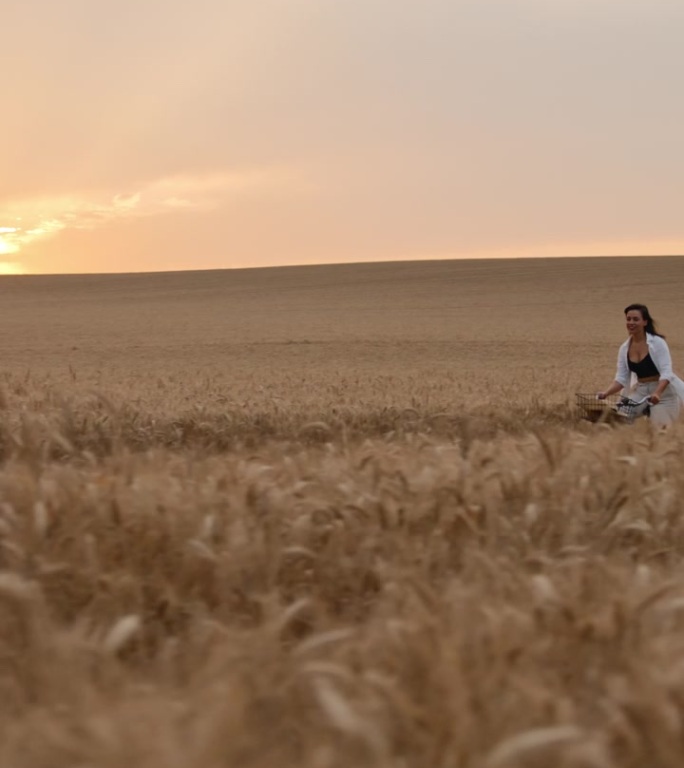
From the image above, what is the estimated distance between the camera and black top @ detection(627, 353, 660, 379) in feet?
31.2

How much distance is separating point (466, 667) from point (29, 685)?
2.96ft

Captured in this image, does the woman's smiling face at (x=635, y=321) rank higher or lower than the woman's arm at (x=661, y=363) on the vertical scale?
higher

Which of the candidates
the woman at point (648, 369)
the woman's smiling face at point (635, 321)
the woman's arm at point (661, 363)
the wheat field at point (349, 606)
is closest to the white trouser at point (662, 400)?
the woman at point (648, 369)

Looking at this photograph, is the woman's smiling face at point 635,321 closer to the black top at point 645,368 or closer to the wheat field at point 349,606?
the black top at point 645,368

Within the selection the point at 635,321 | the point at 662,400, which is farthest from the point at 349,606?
the point at 662,400

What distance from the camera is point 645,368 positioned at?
9.53 m

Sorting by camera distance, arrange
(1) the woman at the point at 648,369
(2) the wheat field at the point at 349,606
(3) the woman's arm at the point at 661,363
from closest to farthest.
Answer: (2) the wheat field at the point at 349,606 → (3) the woman's arm at the point at 661,363 → (1) the woman at the point at 648,369

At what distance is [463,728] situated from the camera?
172cm

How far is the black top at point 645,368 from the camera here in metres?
9.50

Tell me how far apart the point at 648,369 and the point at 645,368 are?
30 mm

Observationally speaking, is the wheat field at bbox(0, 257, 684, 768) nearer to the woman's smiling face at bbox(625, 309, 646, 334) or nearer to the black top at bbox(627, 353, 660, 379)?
the woman's smiling face at bbox(625, 309, 646, 334)

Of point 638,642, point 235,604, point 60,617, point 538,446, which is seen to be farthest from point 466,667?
point 538,446

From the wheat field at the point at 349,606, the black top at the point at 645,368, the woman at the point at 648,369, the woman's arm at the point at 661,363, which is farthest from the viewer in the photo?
the black top at the point at 645,368

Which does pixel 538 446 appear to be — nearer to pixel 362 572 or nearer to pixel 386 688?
pixel 362 572
